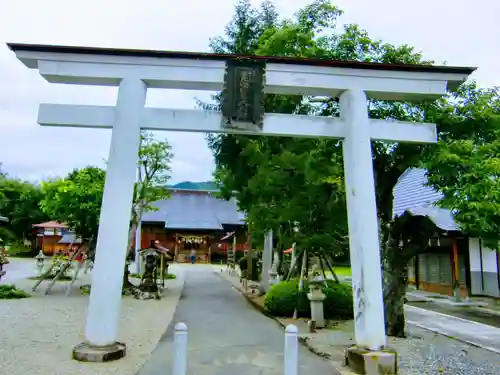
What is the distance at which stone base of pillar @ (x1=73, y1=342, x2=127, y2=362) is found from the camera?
243 inches

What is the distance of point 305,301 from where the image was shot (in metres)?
12.0

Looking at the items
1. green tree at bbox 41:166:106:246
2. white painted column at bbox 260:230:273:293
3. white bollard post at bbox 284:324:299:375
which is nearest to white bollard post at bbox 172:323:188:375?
white bollard post at bbox 284:324:299:375

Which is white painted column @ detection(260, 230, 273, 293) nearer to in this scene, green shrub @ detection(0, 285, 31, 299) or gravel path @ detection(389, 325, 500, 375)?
gravel path @ detection(389, 325, 500, 375)

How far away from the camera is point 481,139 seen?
8031 mm

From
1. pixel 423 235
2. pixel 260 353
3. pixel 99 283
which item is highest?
pixel 423 235

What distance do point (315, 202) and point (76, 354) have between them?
5.95 metres

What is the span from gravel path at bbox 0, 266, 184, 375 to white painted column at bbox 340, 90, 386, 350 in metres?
3.62

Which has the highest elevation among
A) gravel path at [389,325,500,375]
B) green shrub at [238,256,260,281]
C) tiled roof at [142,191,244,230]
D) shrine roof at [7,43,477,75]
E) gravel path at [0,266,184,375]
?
tiled roof at [142,191,244,230]

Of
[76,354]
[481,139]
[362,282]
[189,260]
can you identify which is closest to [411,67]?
[481,139]

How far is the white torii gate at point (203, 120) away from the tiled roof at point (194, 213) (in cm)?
3602

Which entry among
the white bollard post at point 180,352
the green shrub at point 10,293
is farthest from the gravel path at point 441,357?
the green shrub at point 10,293

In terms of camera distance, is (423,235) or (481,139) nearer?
(481,139)

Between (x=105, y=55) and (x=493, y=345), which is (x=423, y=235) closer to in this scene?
(x=493, y=345)

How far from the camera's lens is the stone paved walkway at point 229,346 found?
6508mm
